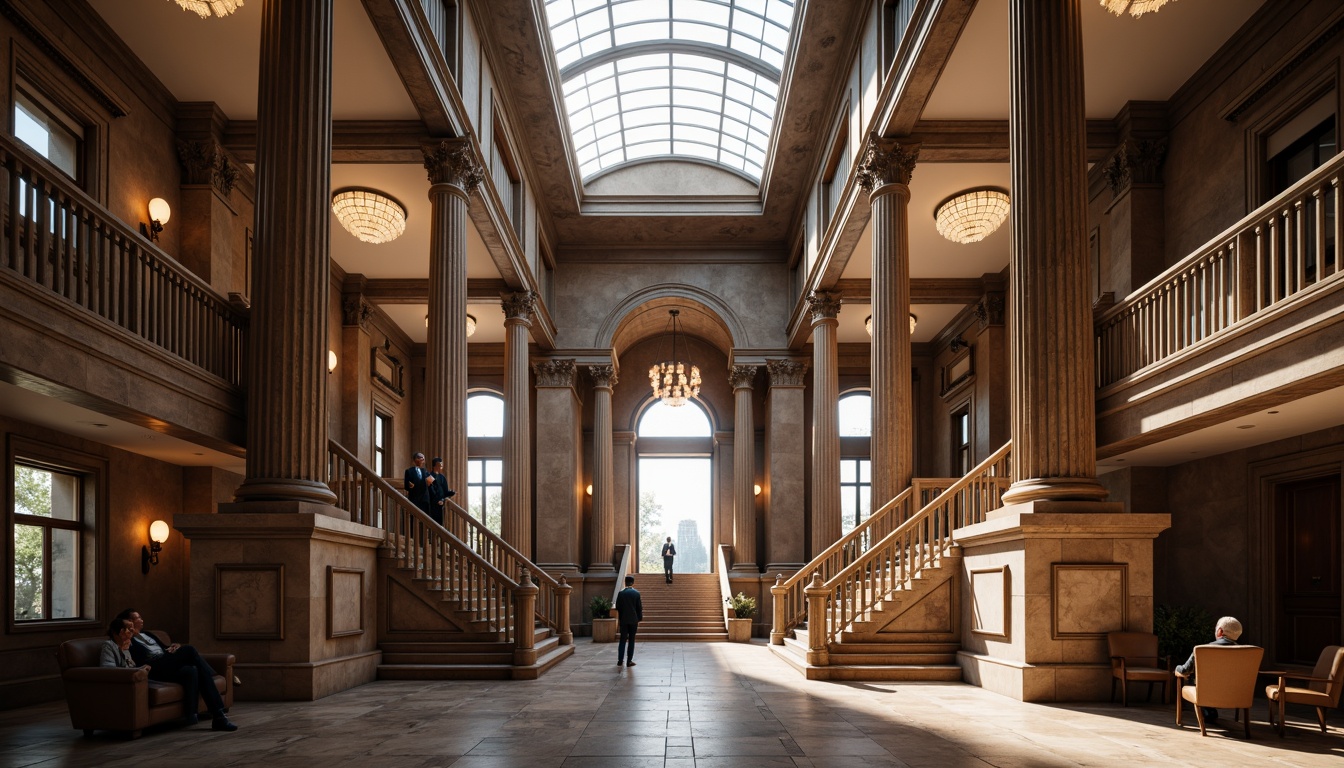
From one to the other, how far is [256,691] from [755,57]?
56.2 ft

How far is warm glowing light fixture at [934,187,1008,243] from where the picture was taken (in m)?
17.6

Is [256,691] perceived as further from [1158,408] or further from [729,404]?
[729,404]

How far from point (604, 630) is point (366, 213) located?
10.6 meters

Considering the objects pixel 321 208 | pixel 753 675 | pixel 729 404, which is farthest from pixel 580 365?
pixel 321 208

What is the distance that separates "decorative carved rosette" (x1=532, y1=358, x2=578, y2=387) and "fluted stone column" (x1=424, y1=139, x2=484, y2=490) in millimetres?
11673

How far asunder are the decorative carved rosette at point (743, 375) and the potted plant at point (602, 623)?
7.78m

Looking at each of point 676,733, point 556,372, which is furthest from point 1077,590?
point 556,372

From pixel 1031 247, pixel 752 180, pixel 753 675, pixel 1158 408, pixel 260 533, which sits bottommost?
pixel 753 675

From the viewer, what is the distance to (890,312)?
16234 mm

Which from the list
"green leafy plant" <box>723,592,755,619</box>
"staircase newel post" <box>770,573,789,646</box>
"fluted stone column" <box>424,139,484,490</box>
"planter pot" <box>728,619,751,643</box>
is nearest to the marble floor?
"fluted stone column" <box>424,139,484,490</box>

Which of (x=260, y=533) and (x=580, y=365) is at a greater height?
(x=580, y=365)

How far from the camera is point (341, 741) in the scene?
7.95 m

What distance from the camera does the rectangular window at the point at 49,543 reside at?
1226 centimetres


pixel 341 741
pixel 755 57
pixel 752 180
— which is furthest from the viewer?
pixel 752 180
